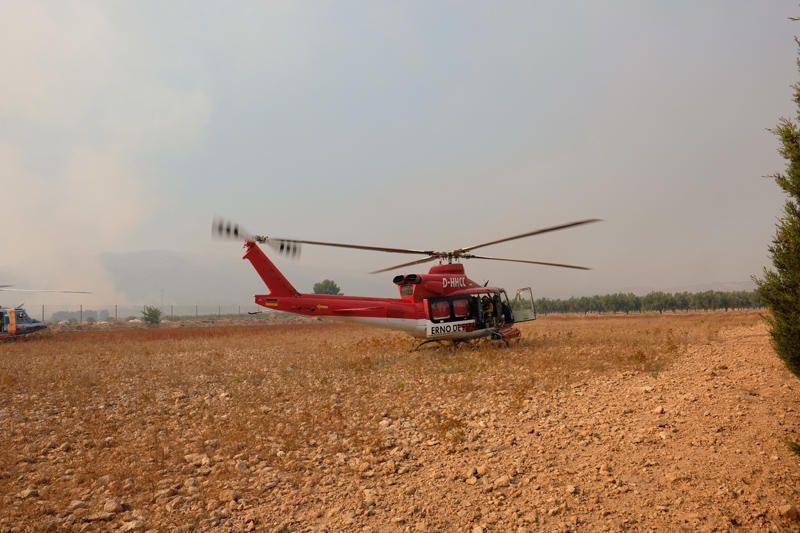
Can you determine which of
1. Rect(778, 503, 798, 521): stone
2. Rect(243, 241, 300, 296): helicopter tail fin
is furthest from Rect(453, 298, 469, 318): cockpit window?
Rect(778, 503, 798, 521): stone

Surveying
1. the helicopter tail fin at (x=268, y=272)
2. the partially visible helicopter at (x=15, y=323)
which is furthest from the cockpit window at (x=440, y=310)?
the partially visible helicopter at (x=15, y=323)

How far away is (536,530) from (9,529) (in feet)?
18.9

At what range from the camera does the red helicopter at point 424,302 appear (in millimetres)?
14320

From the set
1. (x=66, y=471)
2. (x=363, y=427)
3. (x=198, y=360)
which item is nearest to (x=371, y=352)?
(x=198, y=360)

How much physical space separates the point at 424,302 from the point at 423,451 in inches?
365

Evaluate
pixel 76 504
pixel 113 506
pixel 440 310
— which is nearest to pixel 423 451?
pixel 113 506

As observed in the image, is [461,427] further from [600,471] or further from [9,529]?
[9,529]

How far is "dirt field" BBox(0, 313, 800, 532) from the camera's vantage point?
192 inches

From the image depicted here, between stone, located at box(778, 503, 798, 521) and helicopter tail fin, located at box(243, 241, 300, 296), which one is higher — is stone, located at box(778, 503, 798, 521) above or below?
below

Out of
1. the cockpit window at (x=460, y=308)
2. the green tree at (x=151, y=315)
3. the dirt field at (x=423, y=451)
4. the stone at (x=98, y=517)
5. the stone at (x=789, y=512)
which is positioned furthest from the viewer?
the green tree at (x=151, y=315)

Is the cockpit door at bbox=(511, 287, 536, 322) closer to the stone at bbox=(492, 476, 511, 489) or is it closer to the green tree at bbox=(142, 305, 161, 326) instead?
the stone at bbox=(492, 476, 511, 489)

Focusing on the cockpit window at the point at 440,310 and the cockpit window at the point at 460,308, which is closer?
the cockpit window at the point at 440,310

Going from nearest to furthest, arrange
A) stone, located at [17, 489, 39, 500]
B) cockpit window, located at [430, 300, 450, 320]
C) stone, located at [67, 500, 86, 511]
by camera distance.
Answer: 1. stone, located at [67, 500, 86, 511]
2. stone, located at [17, 489, 39, 500]
3. cockpit window, located at [430, 300, 450, 320]

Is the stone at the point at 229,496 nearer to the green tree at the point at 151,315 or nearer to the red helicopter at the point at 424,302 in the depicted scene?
the red helicopter at the point at 424,302
